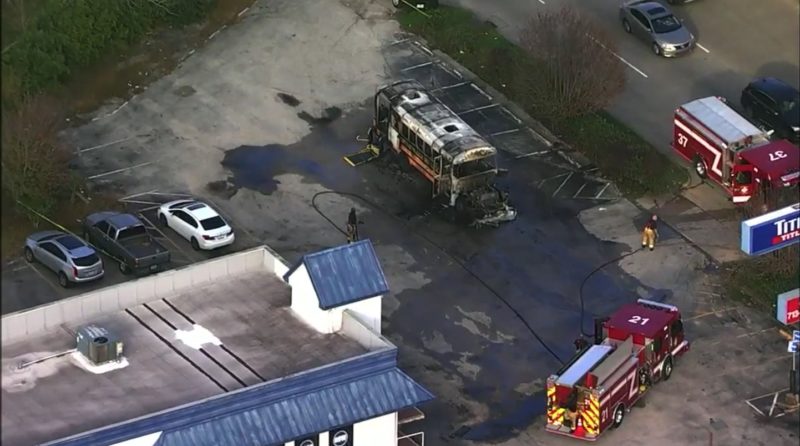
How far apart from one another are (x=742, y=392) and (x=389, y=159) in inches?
827

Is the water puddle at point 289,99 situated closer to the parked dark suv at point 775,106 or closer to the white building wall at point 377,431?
the parked dark suv at point 775,106

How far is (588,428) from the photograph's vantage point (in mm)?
52938

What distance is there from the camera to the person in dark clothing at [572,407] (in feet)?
172

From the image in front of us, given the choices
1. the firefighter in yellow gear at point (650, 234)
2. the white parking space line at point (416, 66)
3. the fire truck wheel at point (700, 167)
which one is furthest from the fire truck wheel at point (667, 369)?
the white parking space line at point (416, 66)

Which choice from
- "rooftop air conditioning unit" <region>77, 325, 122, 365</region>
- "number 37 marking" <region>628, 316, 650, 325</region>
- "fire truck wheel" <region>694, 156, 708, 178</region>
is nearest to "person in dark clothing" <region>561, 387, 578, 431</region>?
"number 37 marking" <region>628, 316, 650, 325</region>

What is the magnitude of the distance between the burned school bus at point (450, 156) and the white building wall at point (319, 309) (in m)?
16.6

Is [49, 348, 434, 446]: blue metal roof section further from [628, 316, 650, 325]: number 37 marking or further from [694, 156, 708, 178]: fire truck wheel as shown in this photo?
[694, 156, 708, 178]: fire truck wheel

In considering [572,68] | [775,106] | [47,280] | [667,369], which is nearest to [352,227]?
[47,280]

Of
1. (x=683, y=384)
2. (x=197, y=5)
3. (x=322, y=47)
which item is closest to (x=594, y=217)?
(x=683, y=384)

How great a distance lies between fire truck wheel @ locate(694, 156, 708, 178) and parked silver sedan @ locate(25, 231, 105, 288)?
25241 mm

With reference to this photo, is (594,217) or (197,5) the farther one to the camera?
(197,5)

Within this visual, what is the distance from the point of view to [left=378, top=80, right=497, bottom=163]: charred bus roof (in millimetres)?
65812

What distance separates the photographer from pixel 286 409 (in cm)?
4594

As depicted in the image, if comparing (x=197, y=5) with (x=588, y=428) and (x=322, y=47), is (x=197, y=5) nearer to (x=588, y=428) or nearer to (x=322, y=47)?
(x=322, y=47)
